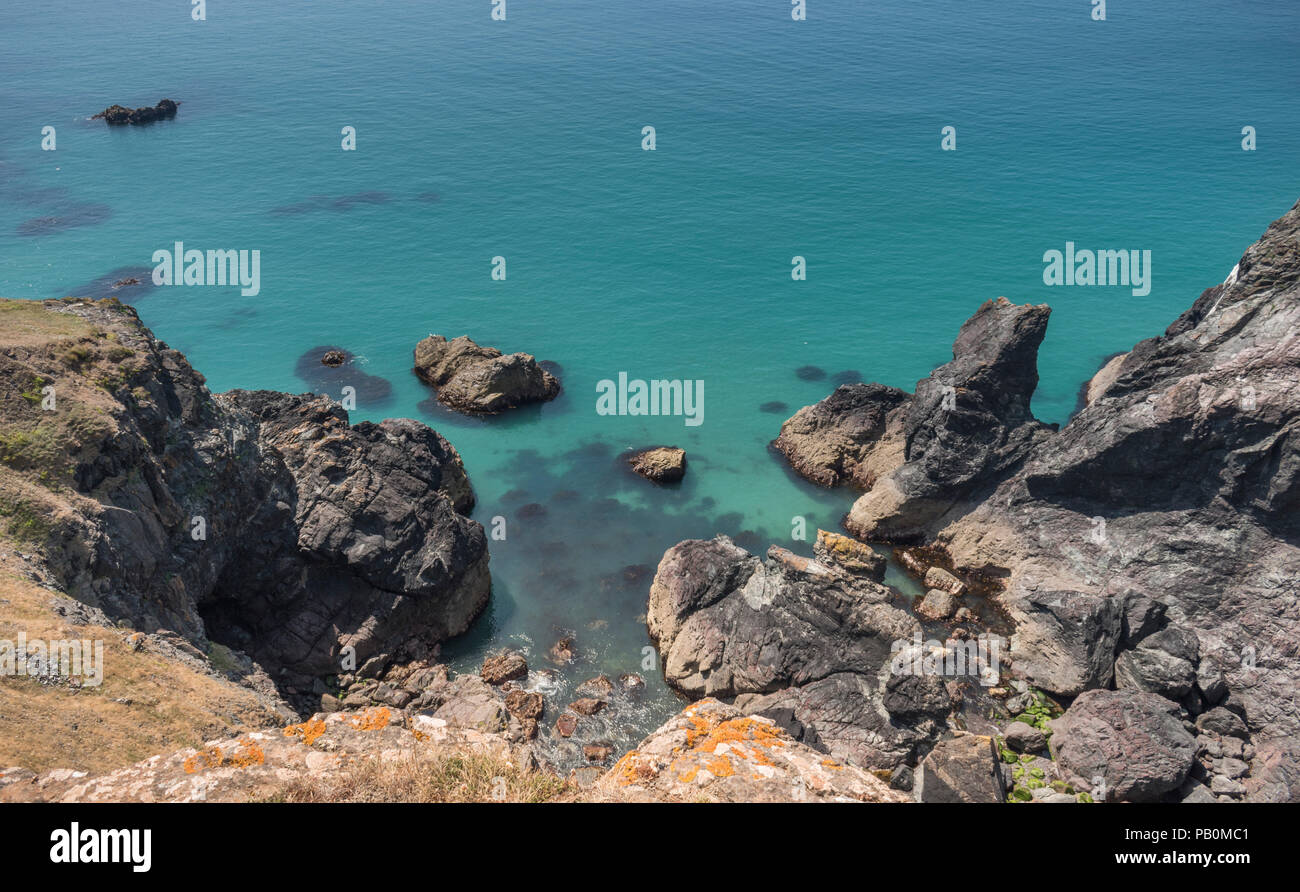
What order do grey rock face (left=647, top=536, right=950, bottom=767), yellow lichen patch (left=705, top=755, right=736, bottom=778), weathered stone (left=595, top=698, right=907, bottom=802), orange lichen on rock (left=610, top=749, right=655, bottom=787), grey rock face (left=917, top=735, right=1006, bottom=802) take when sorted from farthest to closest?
grey rock face (left=647, top=536, right=950, bottom=767), grey rock face (left=917, top=735, right=1006, bottom=802), orange lichen on rock (left=610, top=749, right=655, bottom=787), yellow lichen patch (left=705, top=755, right=736, bottom=778), weathered stone (left=595, top=698, right=907, bottom=802)

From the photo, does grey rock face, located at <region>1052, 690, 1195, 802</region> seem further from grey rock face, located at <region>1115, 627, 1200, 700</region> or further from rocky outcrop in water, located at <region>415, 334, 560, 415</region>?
rocky outcrop in water, located at <region>415, 334, 560, 415</region>

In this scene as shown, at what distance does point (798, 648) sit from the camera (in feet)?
95.0

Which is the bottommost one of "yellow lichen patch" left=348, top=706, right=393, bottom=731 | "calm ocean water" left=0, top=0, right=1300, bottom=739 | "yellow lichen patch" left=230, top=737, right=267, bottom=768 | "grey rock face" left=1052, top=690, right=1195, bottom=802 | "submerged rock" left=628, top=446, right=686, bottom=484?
"grey rock face" left=1052, top=690, right=1195, bottom=802

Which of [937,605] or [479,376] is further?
[479,376]

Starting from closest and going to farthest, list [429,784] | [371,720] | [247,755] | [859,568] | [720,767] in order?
1. [429,784]
2. [247,755]
3. [720,767]
4. [371,720]
5. [859,568]

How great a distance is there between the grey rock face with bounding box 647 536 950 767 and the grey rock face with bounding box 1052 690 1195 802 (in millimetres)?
3874

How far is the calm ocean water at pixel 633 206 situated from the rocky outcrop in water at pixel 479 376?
1250 millimetres

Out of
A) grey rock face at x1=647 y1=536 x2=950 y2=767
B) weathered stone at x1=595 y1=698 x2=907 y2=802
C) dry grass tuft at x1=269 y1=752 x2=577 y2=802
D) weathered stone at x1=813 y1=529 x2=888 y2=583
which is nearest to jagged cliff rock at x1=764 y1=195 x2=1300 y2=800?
weathered stone at x1=813 y1=529 x2=888 y2=583

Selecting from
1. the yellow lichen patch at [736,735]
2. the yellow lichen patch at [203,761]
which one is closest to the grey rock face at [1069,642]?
the yellow lichen patch at [736,735]

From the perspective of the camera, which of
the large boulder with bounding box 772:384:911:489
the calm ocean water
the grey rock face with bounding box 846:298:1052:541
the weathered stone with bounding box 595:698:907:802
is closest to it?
the weathered stone with bounding box 595:698:907:802

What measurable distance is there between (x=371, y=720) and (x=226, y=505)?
16.5 metres

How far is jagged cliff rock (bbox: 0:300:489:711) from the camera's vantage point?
21.6m

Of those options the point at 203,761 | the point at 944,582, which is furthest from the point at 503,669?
the point at 203,761

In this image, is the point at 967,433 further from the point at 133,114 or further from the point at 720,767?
the point at 133,114
